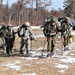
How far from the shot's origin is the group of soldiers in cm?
1380

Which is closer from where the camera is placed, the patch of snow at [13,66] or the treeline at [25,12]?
the patch of snow at [13,66]

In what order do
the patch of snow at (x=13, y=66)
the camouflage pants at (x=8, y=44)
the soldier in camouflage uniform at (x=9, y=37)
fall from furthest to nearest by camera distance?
the camouflage pants at (x=8, y=44), the soldier in camouflage uniform at (x=9, y=37), the patch of snow at (x=13, y=66)

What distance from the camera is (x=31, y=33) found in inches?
568

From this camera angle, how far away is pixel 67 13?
77500 millimetres

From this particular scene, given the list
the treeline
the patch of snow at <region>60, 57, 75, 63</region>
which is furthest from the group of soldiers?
the treeline

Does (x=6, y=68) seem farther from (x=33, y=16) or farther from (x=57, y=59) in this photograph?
(x=33, y=16)

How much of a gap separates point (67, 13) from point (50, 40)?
6402 cm

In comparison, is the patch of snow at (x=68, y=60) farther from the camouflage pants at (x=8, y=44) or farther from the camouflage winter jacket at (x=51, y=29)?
the camouflage pants at (x=8, y=44)

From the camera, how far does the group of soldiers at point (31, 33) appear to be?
45.3 feet

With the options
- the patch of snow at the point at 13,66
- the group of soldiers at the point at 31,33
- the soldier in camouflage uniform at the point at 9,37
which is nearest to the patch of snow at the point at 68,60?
the group of soldiers at the point at 31,33

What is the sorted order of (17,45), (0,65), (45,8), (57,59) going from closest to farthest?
(0,65) < (57,59) < (17,45) < (45,8)

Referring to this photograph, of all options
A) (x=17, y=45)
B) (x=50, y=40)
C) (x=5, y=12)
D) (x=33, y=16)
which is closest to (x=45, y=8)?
(x=33, y=16)

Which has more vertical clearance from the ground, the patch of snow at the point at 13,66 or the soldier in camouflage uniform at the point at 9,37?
the soldier in camouflage uniform at the point at 9,37

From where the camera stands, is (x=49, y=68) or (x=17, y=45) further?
(x=17, y=45)
